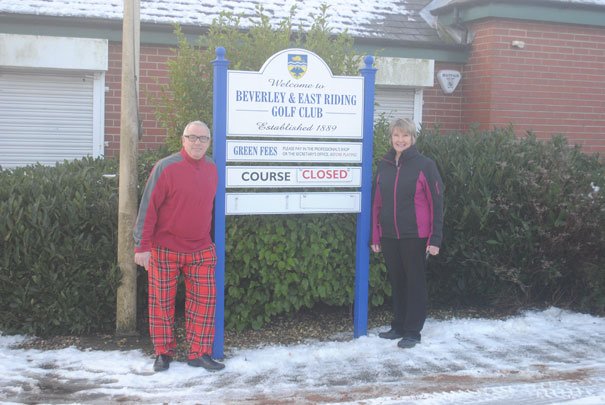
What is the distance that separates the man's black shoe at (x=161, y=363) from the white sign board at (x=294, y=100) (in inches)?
67.1

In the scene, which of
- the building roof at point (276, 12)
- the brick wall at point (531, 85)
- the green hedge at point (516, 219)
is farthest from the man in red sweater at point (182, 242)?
the brick wall at point (531, 85)

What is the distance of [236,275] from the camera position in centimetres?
571

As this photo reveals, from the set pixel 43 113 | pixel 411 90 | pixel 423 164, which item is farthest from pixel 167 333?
pixel 411 90

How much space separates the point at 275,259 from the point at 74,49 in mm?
4124

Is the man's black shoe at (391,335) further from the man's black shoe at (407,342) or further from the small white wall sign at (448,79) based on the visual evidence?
the small white wall sign at (448,79)

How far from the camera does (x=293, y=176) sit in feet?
18.3

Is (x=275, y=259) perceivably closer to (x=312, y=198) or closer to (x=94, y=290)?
(x=312, y=198)

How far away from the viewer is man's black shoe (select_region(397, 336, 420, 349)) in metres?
5.69

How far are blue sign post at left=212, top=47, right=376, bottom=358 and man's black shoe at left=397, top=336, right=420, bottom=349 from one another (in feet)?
1.13

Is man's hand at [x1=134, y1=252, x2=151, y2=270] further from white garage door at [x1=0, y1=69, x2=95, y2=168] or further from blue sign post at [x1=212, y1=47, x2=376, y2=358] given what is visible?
Answer: white garage door at [x1=0, y1=69, x2=95, y2=168]

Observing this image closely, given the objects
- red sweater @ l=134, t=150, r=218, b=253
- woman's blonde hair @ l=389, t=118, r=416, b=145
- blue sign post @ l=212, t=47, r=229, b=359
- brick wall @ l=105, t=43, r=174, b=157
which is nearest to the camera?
red sweater @ l=134, t=150, r=218, b=253

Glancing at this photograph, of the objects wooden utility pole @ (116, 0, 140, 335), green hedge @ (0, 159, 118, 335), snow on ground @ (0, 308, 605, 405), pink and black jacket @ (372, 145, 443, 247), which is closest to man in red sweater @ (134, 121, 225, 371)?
snow on ground @ (0, 308, 605, 405)

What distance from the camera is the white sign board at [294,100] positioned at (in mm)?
5383

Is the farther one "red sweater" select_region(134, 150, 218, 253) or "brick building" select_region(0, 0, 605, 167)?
"brick building" select_region(0, 0, 605, 167)
